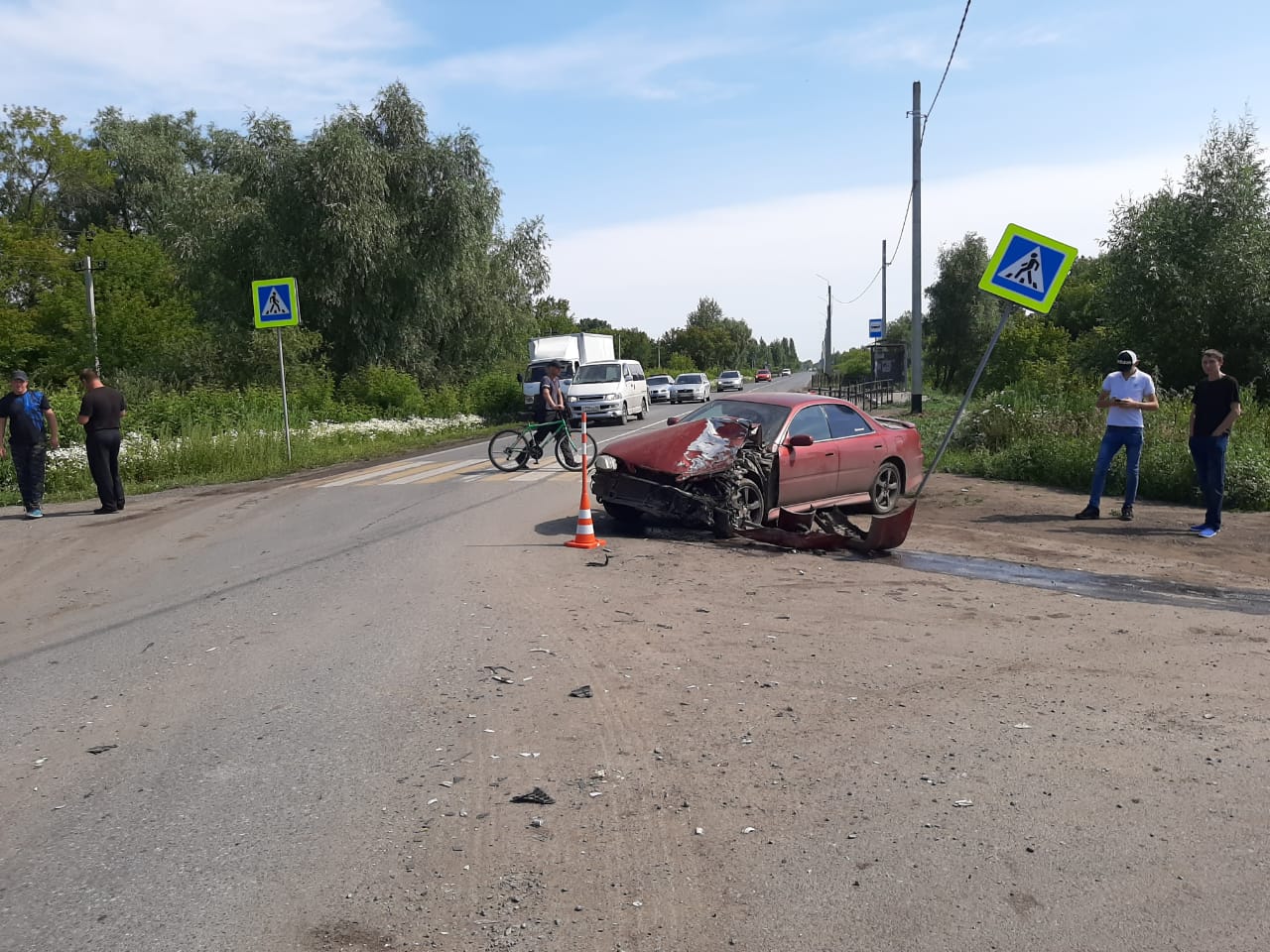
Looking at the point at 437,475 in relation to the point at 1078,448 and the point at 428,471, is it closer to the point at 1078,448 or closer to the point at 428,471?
the point at 428,471

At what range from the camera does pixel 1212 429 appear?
10320mm

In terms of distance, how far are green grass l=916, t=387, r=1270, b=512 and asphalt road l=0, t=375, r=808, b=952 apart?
7439mm

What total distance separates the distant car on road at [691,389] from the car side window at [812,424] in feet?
131

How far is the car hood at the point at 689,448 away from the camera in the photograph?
31.8 ft

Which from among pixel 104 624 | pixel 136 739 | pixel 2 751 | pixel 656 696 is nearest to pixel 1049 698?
pixel 656 696

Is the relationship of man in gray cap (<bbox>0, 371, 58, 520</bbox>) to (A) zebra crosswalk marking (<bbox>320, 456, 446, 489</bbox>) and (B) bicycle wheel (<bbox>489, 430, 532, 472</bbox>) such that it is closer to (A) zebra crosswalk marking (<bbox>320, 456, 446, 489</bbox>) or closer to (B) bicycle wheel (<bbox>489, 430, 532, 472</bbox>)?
(A) zebra crosswalk marking (<bbox>320, 456, 446, 489</bbox>)

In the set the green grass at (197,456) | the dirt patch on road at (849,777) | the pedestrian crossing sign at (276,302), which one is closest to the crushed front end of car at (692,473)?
the dirt patch on road at (849,777)

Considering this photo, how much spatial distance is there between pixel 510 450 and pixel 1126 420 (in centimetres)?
950

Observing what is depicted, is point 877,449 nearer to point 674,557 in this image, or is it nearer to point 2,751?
point 674,557

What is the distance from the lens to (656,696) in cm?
520

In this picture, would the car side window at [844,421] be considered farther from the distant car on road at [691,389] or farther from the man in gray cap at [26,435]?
the distant car on road at [691,389]

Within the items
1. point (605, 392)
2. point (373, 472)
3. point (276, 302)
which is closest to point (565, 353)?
point (605, 392)

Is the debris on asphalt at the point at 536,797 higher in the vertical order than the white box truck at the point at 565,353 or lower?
lower

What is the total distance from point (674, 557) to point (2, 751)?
18.0ft
